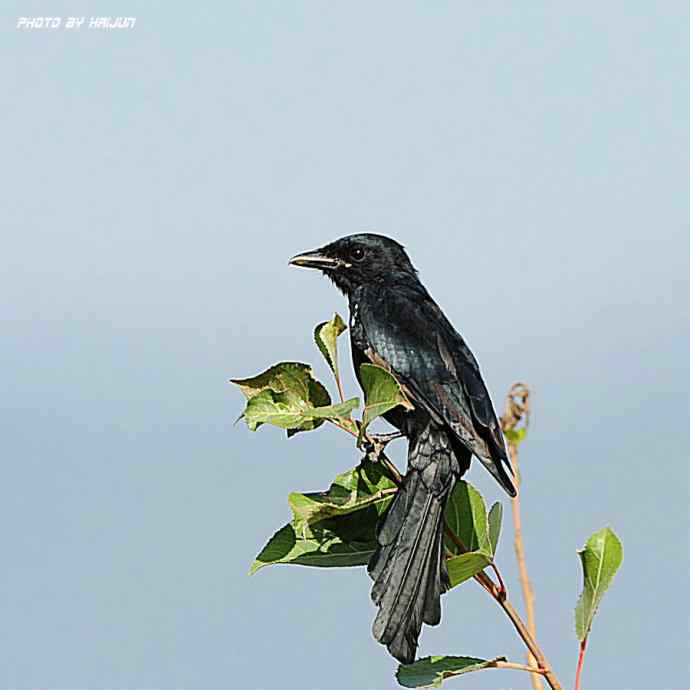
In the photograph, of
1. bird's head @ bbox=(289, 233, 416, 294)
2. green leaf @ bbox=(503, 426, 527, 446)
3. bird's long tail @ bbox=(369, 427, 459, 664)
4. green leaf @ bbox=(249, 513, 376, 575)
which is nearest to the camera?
green leaf @ bbox=(249, 513, 376, 575)

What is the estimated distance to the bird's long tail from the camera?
7.27ft

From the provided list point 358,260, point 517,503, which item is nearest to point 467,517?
point 517,503

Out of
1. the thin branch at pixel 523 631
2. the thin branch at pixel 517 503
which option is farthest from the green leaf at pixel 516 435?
the thin branch at pixel 523 631

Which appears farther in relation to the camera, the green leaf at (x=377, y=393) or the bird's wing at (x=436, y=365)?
the bird's wing at (x=436, y=365)

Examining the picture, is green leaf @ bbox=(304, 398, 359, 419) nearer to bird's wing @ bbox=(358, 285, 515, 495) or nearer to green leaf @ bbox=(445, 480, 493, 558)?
green leaf @ bbox=(445, 480, 493, 558)

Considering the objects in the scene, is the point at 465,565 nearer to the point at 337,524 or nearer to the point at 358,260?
the point at 337,524

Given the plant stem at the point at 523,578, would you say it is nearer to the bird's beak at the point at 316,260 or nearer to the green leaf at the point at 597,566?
the green leaf at the point at 597,566

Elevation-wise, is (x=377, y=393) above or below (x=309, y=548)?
above

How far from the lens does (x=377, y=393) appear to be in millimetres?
2020

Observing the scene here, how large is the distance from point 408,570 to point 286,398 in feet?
1.77

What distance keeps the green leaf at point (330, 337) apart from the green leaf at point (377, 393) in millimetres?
224

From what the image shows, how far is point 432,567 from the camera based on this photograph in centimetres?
227

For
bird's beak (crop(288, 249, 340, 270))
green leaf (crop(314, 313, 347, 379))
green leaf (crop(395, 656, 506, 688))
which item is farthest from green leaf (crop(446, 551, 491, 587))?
bird's beak (crop(288, 249, 340, 270))

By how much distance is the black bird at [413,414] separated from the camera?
2.26 meters
